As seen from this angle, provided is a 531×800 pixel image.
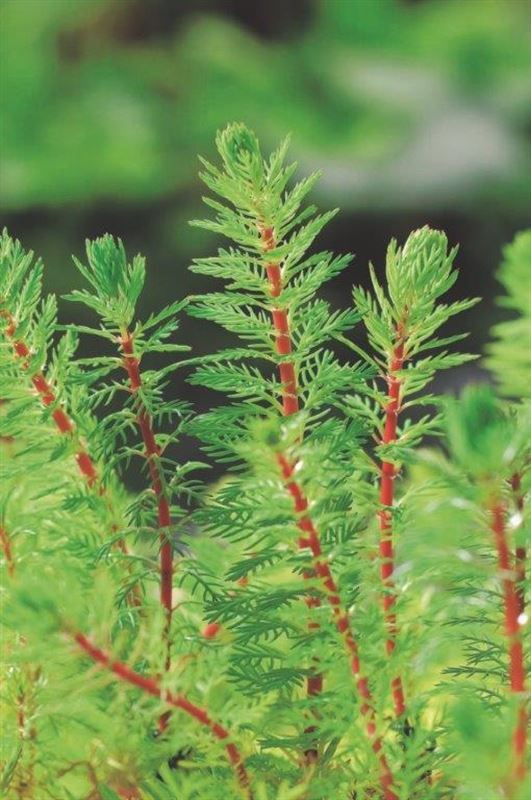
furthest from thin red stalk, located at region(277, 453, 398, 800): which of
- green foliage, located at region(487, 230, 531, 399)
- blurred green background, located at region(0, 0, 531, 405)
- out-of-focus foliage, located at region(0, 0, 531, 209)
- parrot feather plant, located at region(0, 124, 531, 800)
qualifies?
out-of-focus foliage, located at region(0, 0, 531, 209)

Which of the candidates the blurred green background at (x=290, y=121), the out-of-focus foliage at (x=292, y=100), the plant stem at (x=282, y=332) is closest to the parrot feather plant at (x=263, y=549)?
the plant stem at (x=282, y=332)

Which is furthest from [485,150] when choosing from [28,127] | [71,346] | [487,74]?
[71,346]

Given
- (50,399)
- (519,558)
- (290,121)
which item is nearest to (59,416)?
(50,399)

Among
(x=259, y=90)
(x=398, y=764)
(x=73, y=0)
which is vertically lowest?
(x=398, y=764)

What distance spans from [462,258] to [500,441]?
3081 mm

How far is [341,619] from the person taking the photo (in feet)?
0.84

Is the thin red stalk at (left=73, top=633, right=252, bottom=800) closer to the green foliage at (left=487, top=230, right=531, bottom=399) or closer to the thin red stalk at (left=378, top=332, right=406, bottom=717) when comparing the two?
the thin red stalk at (left=378, top=332, right=406, bottom=717)

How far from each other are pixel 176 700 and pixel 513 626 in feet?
0.22

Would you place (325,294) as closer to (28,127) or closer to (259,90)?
(259,90)

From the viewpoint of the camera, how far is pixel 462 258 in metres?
3.20

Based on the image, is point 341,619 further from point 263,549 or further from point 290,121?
point 290,121

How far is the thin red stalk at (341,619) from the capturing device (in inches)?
9.3

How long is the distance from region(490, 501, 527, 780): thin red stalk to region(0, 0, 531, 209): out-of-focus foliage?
8.98 feet

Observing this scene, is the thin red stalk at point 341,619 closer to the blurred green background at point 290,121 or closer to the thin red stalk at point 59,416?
the thin red stalk at point 59,416
